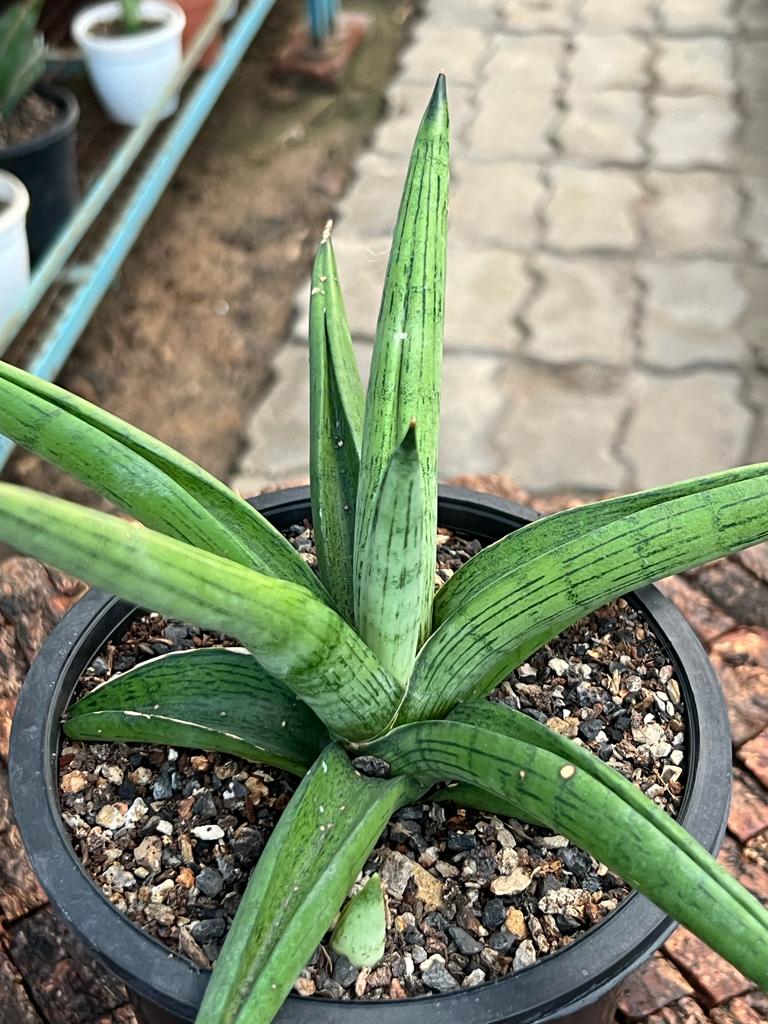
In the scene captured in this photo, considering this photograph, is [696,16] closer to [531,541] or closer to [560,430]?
[560,430]

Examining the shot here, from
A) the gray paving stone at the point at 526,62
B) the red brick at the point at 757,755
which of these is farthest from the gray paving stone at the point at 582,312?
the red brick at the point at 757,755

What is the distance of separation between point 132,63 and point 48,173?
36cm

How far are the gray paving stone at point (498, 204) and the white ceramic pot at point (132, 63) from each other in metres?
0.62

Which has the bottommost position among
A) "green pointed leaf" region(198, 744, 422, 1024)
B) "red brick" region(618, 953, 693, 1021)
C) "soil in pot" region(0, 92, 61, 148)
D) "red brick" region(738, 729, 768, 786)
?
"red brick" region(618, 953, 693, 1021)

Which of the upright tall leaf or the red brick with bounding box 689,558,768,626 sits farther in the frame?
the red brick with bounding box 689,558,768,626

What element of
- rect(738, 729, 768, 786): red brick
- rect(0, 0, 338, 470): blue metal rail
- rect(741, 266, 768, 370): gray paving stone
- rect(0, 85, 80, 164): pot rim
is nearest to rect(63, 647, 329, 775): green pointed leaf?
rect(738, 729, 768, 786): red brick

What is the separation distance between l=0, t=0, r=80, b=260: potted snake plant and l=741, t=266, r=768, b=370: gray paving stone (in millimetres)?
1238

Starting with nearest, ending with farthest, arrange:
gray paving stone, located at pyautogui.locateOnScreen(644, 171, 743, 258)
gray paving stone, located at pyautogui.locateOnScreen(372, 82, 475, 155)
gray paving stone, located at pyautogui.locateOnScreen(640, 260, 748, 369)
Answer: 1. gray paving stone, located at pyautogui.locateOnScreen(640, 260, 748, 369)
2. gray paving stone, located at pyautogui.locateOnScreen(644, 171, 743, 258)
3. gray paving stone, located at pyautogui.locateOnScreen(372, 82, 475, 155)

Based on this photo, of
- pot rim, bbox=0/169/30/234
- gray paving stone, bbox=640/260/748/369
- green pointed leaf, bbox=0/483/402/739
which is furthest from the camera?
gray paving stone, bbox=640/260/748/369

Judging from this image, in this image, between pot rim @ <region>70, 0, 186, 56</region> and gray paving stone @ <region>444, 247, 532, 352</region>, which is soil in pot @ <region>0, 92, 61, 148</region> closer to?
pot rim @ <region>70, 0, 186, 56</region>

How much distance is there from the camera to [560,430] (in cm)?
194

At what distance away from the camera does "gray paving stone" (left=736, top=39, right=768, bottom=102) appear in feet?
8.68

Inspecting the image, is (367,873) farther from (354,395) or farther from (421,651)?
(354,395)

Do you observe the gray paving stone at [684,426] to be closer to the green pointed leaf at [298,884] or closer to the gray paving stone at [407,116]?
the gray paving stone at [407,116]
